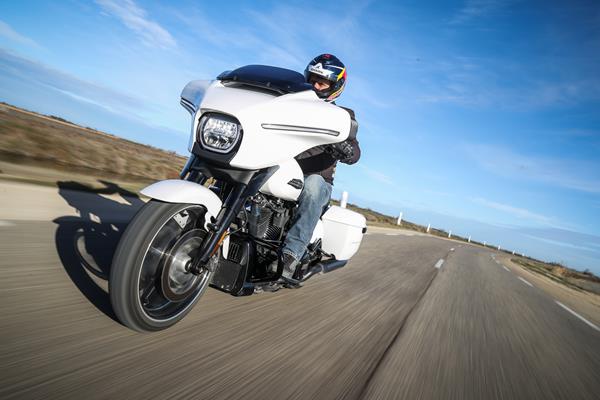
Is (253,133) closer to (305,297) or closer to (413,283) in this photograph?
(305,297)

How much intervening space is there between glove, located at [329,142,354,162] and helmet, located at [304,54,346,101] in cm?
55

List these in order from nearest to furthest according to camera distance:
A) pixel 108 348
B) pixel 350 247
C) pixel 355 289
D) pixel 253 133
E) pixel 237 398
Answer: pixel 237 398, pixel 108 348, pixel 253 133, pixel 350 247, pixel 355 289

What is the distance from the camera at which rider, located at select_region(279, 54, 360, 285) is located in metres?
2.70

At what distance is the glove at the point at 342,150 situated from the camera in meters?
2.70

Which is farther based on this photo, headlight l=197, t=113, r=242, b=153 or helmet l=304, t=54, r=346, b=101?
helmet l=304, t=54, r=346, b=101

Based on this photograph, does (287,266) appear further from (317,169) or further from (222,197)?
(317,169)

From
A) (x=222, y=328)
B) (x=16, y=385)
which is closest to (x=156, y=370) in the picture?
(x=16, y=385)

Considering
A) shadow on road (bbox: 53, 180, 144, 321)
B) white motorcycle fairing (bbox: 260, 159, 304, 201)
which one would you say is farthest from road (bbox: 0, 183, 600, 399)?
white motorcycle fairing (bbox: 260, 159, 304, 201)

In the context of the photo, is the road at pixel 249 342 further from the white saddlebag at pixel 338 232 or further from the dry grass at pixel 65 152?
the dry grass at pixel 65 152

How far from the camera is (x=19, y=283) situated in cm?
211

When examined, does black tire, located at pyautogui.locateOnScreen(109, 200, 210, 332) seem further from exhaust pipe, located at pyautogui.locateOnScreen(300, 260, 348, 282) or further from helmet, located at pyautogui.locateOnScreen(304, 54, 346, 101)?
helmet, located at pyautogui.locateOnScreen(304, 54, 346, 101)

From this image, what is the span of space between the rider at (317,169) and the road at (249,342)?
52cm

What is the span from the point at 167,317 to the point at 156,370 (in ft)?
1.40

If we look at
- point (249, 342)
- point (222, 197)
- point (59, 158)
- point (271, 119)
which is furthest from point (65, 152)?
point (249, 342)
